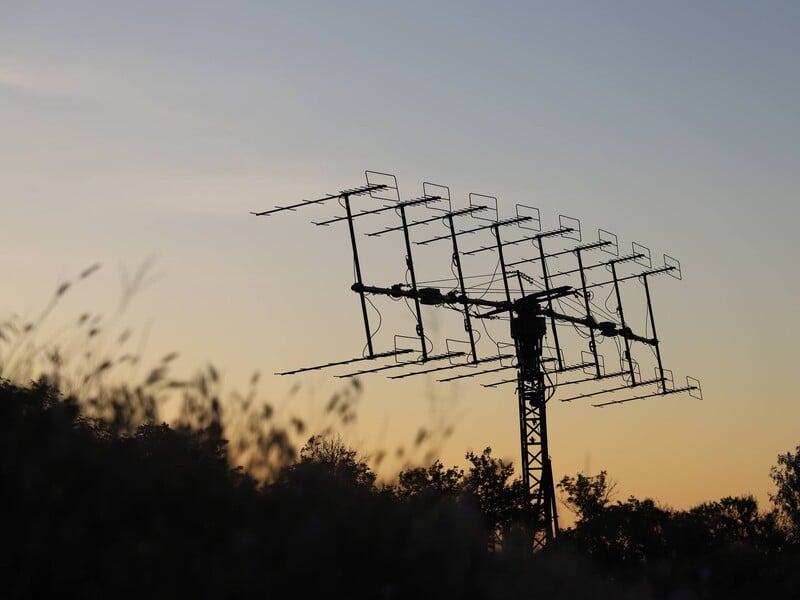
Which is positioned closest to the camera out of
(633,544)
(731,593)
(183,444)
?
(183,444)

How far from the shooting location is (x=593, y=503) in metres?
76.1

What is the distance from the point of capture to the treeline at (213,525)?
8.95 metres

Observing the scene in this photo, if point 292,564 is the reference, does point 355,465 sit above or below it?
above

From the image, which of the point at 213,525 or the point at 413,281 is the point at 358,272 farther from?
the point at 213,525

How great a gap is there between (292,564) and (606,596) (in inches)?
126

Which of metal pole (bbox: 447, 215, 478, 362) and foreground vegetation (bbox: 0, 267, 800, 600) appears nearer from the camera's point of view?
foreground vegetation (bbox: 0, 267, 800, 600)

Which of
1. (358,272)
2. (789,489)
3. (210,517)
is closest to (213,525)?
(210,517)

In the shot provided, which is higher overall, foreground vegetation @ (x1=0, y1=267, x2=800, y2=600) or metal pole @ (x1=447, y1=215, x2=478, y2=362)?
metal pole @ (x1=447, y1=215, x2=478, y2=362)

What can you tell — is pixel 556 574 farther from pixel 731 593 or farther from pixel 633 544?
pixel 633 544

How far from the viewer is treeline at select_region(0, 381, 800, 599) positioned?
8.95 metres

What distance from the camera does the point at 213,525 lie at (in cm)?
995

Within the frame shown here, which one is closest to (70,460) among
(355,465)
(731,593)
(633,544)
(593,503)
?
(355,465)

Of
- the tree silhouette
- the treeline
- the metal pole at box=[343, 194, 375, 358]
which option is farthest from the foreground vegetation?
the tree silhouette

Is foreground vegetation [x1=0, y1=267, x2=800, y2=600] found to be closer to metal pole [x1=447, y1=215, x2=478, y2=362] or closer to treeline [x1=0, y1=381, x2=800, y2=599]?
treeline [x1=0, y1=381, x2=800, y2=599]
